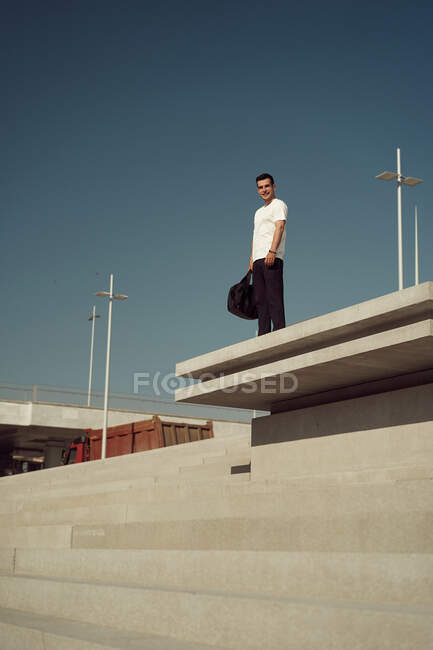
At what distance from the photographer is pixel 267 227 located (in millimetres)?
9109

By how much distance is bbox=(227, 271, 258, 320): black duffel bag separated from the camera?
930 centimetres

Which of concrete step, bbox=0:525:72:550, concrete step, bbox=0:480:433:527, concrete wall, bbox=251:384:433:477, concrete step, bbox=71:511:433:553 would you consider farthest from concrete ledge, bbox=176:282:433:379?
concrete step, bbox=0:525:72:550

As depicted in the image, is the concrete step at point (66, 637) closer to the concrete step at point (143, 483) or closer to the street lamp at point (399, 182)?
the concrete step at point (143, 483)

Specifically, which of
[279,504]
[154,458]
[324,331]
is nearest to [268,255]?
[324,331]

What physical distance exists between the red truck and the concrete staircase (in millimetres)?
15279

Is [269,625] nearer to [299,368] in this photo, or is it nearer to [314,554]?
[314,554]

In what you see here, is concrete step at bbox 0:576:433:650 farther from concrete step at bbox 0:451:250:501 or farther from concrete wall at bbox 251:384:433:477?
concrete step at bbox 0:451:250:501

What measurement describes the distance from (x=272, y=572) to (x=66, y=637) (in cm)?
153

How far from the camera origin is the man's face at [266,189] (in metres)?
9.17

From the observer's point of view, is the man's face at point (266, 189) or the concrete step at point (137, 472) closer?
the man's face at point (266, 189)

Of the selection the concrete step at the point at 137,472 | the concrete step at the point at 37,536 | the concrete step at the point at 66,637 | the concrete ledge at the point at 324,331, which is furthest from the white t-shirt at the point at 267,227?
the concrete step at the point at 66,637

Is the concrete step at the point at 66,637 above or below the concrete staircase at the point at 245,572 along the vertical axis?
below

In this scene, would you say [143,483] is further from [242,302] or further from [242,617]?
[242,617]

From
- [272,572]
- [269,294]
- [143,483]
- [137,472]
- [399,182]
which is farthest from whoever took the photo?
[399,182]
